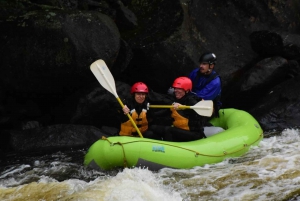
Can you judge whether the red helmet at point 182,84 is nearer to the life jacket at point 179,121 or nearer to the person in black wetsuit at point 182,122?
the person in black wetsuit at point 182,122

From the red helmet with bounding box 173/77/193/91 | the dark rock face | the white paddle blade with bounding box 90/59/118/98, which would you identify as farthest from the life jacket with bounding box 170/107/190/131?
the dark rock face

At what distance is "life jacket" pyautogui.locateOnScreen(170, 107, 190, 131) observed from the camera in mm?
7117

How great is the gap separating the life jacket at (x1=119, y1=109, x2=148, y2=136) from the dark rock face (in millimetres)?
1667

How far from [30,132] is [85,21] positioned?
7.36 feet

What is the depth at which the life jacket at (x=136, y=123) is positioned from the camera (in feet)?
23.3

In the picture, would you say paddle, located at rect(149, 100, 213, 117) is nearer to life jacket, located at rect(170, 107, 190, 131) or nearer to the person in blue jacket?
life jacket, located at rect(170, 107, 190, 131)

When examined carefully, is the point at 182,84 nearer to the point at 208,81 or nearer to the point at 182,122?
the point at 182,122

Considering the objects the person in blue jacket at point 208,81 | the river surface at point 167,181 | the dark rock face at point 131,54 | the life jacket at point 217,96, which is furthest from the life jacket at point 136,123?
the dark rock face at point 131,54

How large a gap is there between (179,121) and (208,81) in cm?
126

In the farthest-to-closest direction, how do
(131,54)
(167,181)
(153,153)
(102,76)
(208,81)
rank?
(131,54) < (208,81) < (102,76) < (153,153) < (167,181)

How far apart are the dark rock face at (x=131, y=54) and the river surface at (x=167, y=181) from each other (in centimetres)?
172

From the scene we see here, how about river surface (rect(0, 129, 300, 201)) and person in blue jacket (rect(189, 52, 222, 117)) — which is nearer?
river surface (rect(0, 129, 300, 201))

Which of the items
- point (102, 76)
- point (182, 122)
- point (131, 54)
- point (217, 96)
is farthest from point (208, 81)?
point (131, 54)

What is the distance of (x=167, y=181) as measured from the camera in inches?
236
